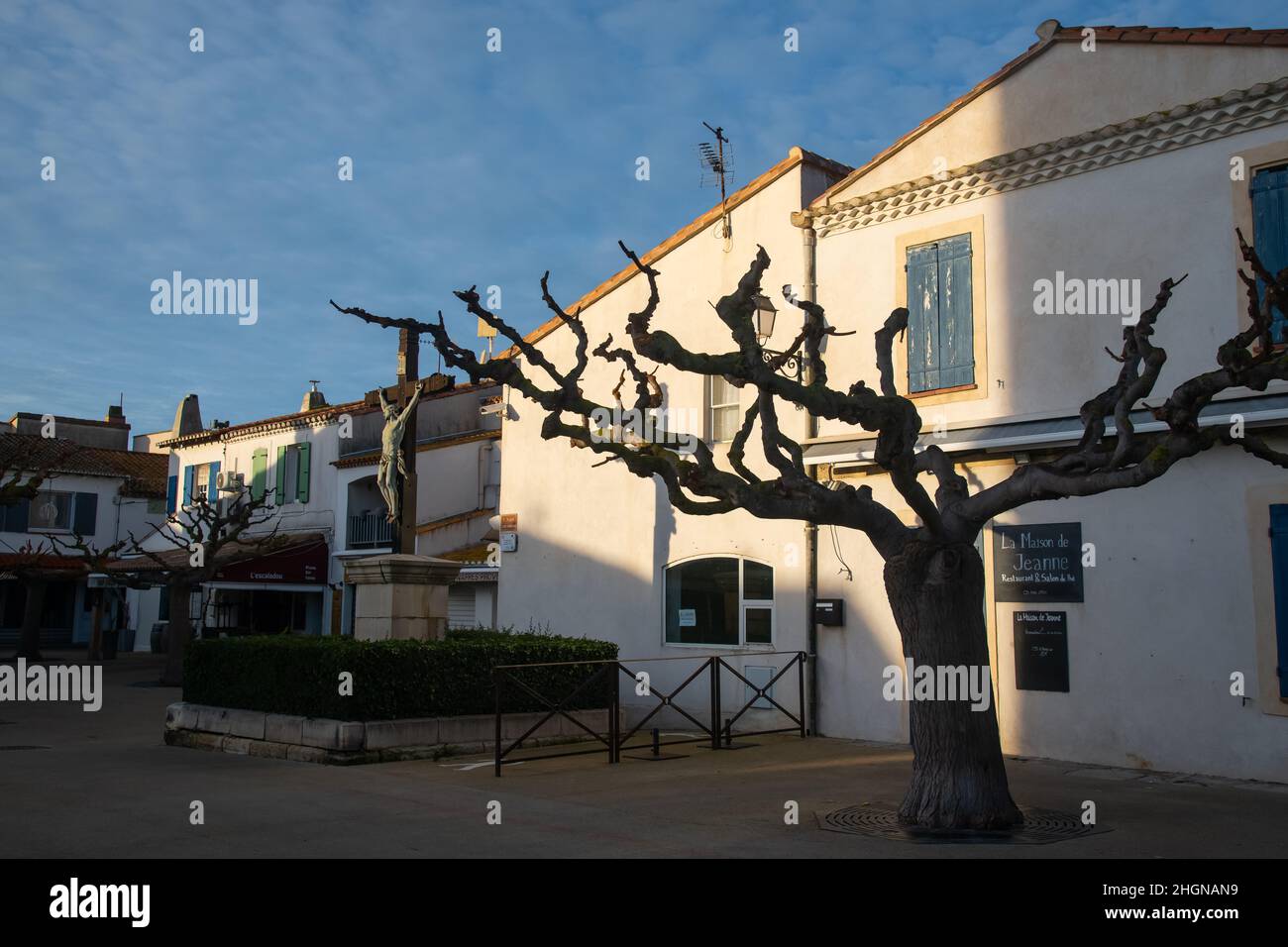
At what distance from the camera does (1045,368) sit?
12.4 meters

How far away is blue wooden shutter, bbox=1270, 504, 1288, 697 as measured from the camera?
34.3ft

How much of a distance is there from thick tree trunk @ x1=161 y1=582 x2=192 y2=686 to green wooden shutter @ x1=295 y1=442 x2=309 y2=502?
6.77 metres

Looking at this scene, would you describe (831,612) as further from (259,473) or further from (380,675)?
(259,473)

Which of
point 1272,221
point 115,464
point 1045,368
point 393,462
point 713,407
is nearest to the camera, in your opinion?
point 1272,221

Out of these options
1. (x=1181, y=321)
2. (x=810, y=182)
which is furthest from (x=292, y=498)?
(x=1181, y=321)

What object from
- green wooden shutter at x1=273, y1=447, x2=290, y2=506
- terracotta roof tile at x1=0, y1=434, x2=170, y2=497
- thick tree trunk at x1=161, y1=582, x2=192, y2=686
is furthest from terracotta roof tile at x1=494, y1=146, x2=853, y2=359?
terracotta roof tile at x1=0, y1=434, x2=170, y2=497

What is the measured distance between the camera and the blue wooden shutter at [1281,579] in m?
10.5

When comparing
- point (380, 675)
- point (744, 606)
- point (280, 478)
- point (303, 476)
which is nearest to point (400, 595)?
point (380, 675)

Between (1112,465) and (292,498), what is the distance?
25.7 meters

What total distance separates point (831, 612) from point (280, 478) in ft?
68.2

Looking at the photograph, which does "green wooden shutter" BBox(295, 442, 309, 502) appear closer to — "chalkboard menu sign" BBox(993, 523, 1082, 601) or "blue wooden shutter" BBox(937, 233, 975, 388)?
Result: "blue wooden shutter" BBox(937, 233, 975, 388)

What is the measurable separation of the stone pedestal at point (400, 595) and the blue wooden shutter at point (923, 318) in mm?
6016
